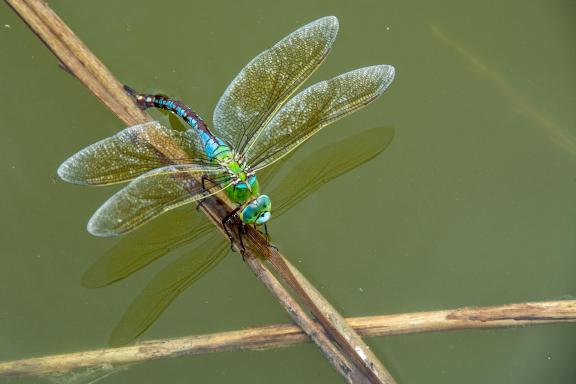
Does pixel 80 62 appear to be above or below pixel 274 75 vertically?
above

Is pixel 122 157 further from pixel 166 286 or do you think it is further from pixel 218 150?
pixel 166 286

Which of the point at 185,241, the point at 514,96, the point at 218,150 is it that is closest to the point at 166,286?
the point at 185,241

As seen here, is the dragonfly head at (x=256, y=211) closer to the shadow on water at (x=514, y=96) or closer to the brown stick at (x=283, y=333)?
the brown stick at (x=283, y=333)

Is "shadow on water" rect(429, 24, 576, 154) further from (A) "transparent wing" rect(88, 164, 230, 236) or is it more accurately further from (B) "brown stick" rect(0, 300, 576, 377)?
(A) "transparent wing" rect(88, 164, 230, 236)

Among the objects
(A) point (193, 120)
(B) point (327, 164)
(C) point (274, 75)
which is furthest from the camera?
(B) point (327, 164)

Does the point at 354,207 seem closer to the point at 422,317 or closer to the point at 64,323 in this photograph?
the point at 422,317

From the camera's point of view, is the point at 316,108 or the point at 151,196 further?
the point at 316,108

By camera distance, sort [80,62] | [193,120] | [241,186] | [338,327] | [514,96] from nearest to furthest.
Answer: [338,327] < [80,62] < [241,186] < [193,120] < [514,96]

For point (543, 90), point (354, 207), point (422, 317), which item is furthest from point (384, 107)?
point (422, 317)
